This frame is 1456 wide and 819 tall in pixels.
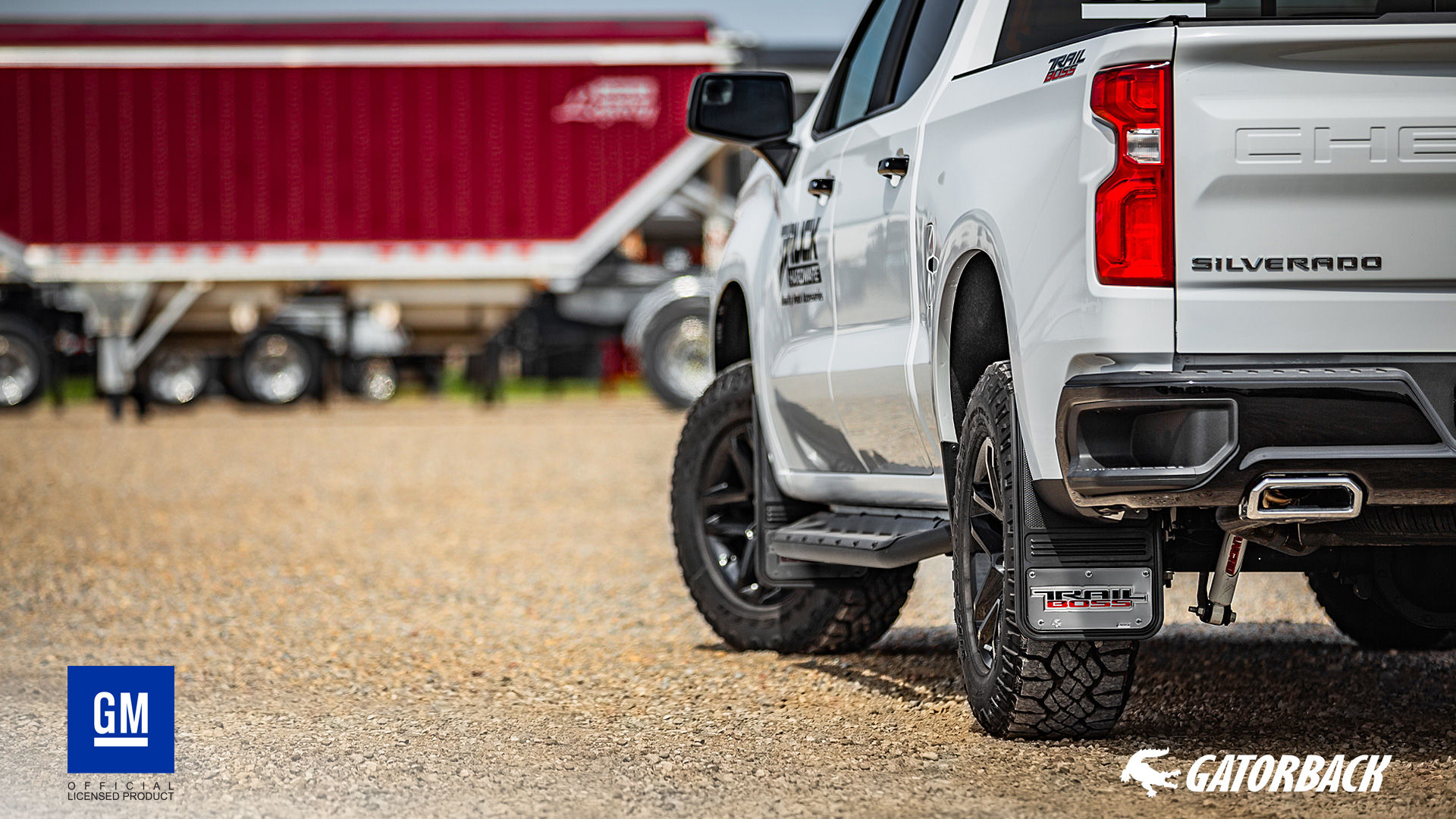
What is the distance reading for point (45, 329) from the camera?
2186 cm

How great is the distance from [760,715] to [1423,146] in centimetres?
230

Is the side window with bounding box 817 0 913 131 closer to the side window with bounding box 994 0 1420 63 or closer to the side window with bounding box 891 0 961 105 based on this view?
the side window with bounding box 891 0 961 105

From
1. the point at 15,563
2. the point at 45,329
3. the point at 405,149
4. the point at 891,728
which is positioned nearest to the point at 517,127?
the point at 405,149

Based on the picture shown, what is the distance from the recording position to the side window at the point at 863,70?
5.62 metres

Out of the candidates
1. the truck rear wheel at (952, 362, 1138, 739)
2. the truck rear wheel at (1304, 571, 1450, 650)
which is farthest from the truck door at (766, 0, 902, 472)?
the truck rear wheel at (1304, 571, 1450, 650)

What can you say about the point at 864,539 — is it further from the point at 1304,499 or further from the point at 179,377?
the point at 179,377

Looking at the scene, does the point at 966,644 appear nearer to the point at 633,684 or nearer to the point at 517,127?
the point at 633,684

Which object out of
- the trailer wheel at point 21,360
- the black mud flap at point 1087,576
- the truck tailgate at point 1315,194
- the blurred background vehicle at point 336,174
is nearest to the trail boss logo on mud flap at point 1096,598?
the black mud flap at point 1087,576

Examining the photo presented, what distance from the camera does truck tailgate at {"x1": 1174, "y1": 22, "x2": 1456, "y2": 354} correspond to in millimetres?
3732

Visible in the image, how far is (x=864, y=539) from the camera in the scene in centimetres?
521

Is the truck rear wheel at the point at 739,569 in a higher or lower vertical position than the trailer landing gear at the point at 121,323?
higher

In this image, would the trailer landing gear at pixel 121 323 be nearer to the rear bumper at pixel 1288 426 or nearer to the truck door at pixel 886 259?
the truck door at pixel 886 259

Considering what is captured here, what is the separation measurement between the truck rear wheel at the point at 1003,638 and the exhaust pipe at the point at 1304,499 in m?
0.61

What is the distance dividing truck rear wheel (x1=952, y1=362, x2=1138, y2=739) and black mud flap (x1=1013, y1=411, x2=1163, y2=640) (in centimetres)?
5
